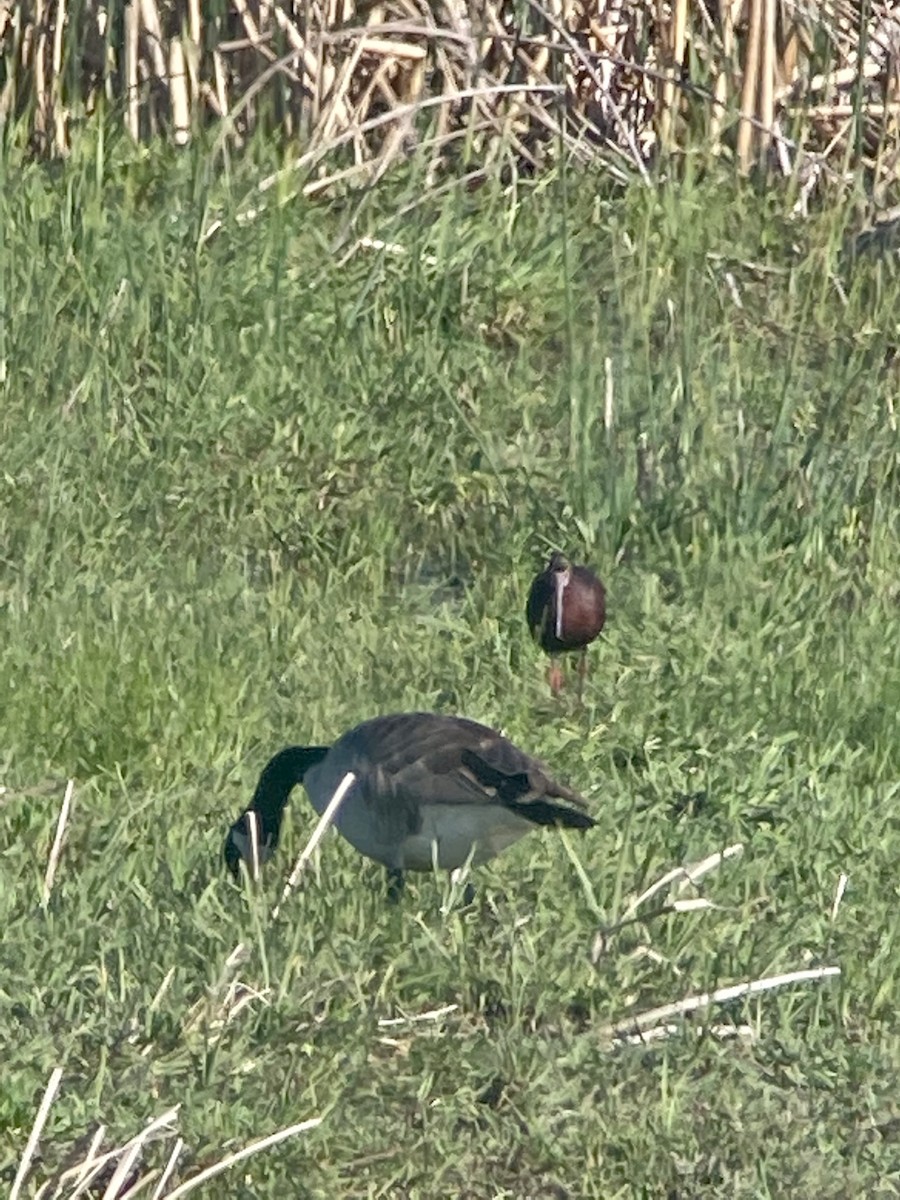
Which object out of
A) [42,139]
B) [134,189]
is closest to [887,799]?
[134,189]

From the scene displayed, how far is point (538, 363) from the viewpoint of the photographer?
621 cm

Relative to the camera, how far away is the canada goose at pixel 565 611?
472 centimetres

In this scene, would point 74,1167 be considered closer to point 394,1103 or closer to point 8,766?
point 394,1103

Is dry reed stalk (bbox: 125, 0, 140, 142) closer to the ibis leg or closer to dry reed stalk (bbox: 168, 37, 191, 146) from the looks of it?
dry reed stalk (bbox: 168, 37, 191, 146)

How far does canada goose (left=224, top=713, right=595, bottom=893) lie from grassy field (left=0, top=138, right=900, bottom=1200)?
3.1 inches

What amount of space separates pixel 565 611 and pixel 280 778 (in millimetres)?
932

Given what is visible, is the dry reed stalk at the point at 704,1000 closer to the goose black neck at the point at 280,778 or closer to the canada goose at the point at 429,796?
the canada goose at the point at 429,796

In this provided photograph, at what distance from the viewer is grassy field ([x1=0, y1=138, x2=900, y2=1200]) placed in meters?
3.34

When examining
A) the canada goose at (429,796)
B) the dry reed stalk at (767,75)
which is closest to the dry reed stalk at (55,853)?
the canada goose at (429,796)

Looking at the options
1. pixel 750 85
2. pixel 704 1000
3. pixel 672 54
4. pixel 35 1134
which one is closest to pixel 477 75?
pixel 672 54

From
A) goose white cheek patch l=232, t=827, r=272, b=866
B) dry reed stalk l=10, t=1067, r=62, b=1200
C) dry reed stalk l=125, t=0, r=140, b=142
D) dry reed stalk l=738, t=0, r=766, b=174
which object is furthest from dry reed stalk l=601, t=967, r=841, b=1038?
dry reed stalk l=125, t=0, r=140, b=142

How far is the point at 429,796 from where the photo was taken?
3748 mm

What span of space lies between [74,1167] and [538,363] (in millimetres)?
3468

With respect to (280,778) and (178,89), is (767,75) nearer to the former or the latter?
(178,89)
